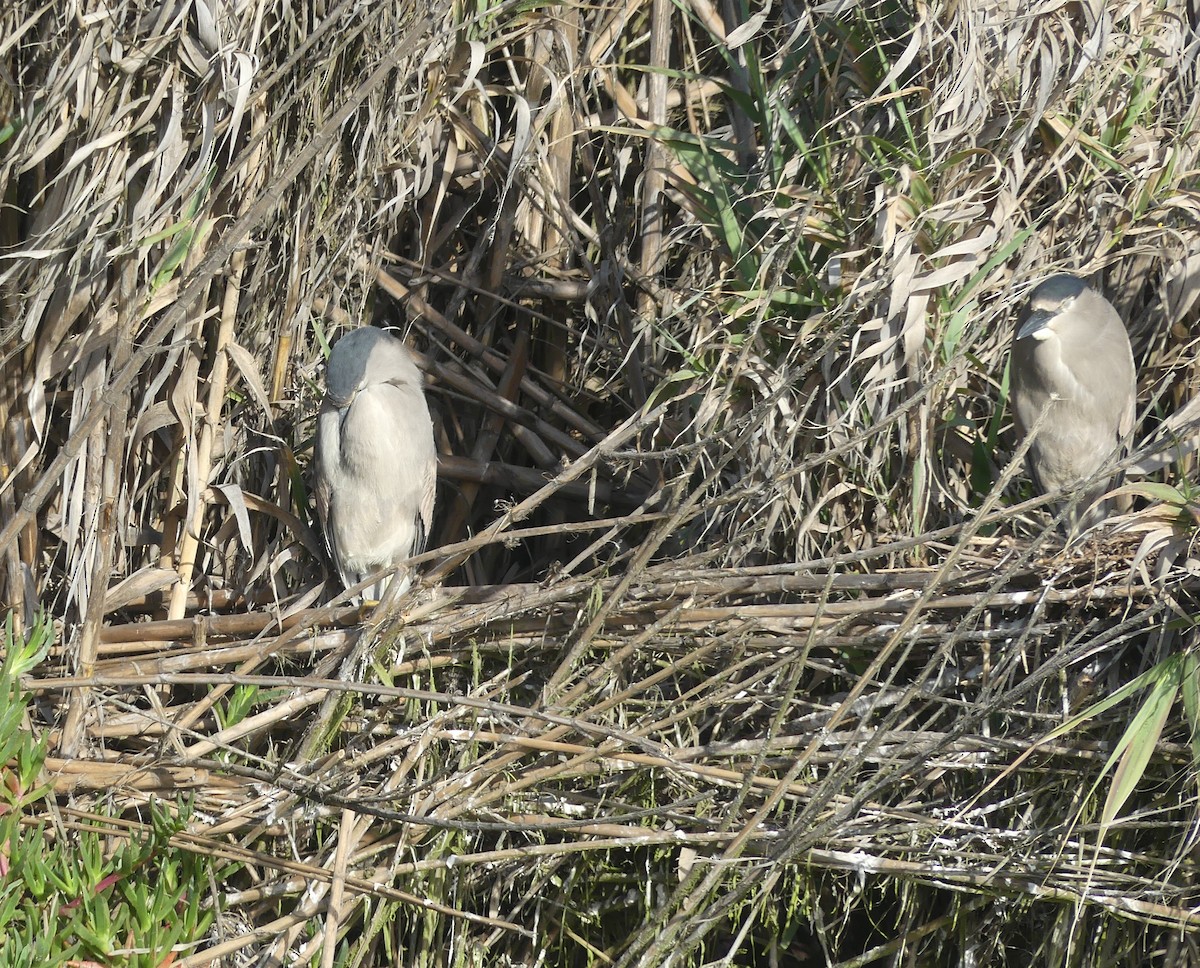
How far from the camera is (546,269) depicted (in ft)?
13.2

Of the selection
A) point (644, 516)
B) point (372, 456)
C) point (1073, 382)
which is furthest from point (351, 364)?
point (1073, 382)

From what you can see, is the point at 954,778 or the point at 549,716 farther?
the point at 954,778

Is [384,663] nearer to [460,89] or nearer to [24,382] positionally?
[24,382]

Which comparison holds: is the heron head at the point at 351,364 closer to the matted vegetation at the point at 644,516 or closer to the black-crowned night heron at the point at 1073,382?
the matted vegetation at the point at 644,516

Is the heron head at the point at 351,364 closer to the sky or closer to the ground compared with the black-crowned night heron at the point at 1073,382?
closer to the sky

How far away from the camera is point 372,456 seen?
3.70 metres

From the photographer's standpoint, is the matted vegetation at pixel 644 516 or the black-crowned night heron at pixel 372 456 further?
the black-crowned night heron at pixel 372 456

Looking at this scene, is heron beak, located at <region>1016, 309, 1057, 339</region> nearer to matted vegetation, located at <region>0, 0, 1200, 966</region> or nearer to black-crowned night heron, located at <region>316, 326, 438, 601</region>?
matted vegetation, located at <region>0, 0, 1200, 966</region>

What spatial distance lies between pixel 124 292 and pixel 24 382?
355 millimetres

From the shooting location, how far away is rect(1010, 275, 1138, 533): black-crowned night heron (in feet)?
11.0

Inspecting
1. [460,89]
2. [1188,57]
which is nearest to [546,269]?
[460,89]

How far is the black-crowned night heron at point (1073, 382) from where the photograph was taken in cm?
334

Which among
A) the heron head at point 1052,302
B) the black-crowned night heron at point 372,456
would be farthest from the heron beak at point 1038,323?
the black-crowned night heron at point 372,456

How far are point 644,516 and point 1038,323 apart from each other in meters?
1.24
